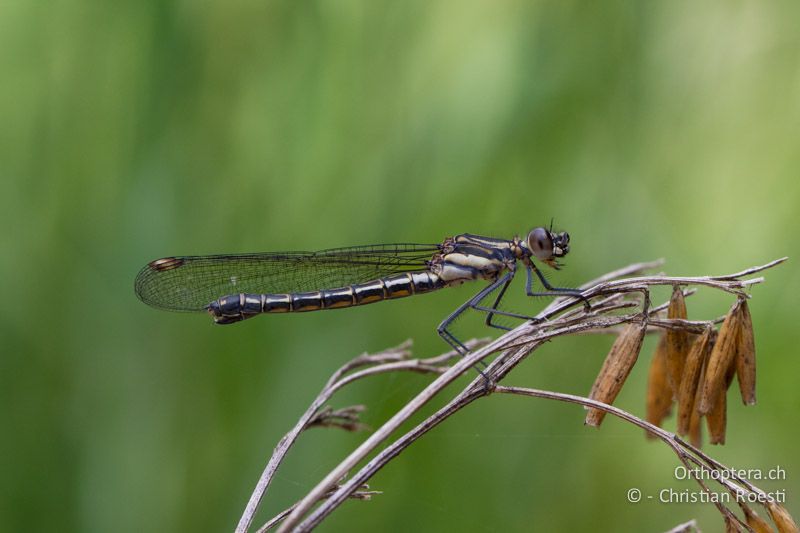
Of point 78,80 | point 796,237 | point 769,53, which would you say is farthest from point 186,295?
point 769,53

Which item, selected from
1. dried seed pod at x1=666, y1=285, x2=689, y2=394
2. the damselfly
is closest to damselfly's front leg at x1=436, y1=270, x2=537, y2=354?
the damselfly

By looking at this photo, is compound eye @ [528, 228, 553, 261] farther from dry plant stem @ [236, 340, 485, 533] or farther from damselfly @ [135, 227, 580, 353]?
dry plant stem @ [236, 340, 485, 533]

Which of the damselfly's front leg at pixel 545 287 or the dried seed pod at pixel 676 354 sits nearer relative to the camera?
the dried seed pod at pixel 676 354

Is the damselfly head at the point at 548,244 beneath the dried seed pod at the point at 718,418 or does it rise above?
above

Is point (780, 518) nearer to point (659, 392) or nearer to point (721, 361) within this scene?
point (721, 361)

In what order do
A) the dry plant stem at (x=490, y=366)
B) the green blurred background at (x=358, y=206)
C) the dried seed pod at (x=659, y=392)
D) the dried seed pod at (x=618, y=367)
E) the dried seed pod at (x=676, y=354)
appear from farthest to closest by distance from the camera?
1. the green blurred background at (x=358, y=206)
2. the dried seed pod at (x=659, y=392)
3. the dried seed pod at (x=676, y=354)
4. the dried seed pod at (x=618, y=367)
5. the dry plant stem at (x=490, y=366)

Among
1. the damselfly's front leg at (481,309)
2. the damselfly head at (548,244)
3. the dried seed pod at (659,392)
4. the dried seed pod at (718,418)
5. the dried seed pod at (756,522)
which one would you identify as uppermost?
the damselfly head at (548,244)

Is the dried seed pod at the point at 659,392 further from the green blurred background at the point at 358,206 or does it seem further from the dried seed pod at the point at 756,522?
the green blurred background at the point at 358,206

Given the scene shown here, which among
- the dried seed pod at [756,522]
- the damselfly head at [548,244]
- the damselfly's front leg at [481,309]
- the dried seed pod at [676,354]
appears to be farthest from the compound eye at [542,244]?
the dried seed pod at [756,522]
